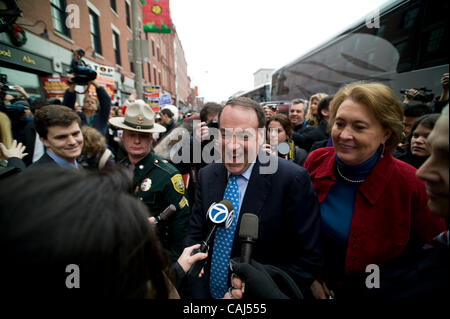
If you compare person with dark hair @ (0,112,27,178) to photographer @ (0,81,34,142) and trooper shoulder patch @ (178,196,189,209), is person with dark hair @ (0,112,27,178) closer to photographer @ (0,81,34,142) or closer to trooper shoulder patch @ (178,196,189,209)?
trooper shoulder patch @ (178,196,189,209)

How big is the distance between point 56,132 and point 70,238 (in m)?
1.91

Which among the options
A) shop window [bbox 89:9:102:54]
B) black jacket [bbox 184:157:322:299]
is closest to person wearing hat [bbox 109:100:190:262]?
black jacket [bbox 184:157:322:299]

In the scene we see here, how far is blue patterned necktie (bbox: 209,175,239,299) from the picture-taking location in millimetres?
1412

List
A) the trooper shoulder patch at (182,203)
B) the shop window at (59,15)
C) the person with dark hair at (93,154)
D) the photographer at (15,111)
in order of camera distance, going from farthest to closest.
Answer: the shop window at (59,15), the photographer at (15,111), the person with dark hair at (93,154), the trooper shoulder patch at (182,203)

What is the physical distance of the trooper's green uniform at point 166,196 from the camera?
6.52 ft

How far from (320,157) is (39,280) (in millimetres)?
1803

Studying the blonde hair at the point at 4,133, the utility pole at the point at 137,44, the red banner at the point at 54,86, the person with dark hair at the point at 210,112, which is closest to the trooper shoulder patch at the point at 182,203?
the person with dark hair at the point at 210,112

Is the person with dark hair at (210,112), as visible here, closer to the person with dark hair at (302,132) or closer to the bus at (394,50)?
the person with dark hair at (302,132)

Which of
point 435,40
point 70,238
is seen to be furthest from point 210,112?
point 435,40

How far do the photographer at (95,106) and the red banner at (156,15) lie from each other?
4.44m

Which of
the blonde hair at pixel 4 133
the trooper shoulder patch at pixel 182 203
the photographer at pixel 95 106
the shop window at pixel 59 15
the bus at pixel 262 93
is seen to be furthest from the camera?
the bus at pixel 262 93

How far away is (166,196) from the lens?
6.64 feet

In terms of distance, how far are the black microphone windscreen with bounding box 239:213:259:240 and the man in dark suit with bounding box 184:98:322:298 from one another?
0.31 metres

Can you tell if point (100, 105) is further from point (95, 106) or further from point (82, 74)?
point (82, 74)
